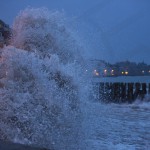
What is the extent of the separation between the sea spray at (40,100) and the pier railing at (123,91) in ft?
45.2

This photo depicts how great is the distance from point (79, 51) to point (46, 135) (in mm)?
2694

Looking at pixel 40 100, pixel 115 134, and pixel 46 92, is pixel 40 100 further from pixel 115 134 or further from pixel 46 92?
pixel 115 134

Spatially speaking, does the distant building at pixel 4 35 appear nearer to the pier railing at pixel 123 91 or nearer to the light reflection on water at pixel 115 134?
the light reflection on water at pixel 115 134

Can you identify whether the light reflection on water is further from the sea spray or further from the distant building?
the distant building

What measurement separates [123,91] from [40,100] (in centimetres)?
1559

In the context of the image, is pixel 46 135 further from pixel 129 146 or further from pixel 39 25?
pixel 39 25

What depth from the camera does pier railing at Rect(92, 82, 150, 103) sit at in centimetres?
2061

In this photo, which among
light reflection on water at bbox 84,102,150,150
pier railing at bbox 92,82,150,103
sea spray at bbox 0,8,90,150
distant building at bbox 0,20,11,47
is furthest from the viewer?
pier railing at bbox 92,82,150,103

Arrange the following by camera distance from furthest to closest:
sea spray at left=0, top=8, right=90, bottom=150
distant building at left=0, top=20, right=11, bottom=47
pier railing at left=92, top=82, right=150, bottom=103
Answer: pier railing at left=92, top=82, right=150, bottom=103
distant building at left=0, top=20, right=11, bottom=47
sea spray at left=0, top=8, right=90, bottom=150

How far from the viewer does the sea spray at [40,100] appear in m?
5.60

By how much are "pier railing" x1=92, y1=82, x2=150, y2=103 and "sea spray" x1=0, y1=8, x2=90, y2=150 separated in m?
13.8

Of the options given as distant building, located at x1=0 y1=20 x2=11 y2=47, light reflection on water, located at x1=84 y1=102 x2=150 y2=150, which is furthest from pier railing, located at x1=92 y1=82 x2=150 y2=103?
distant building, located at x1=0 y1=20 x2=11 y2=47

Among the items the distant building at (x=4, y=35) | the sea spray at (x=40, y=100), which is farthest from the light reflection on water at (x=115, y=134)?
the distant building at (x=4, y=35)

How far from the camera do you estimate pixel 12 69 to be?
244 inches
